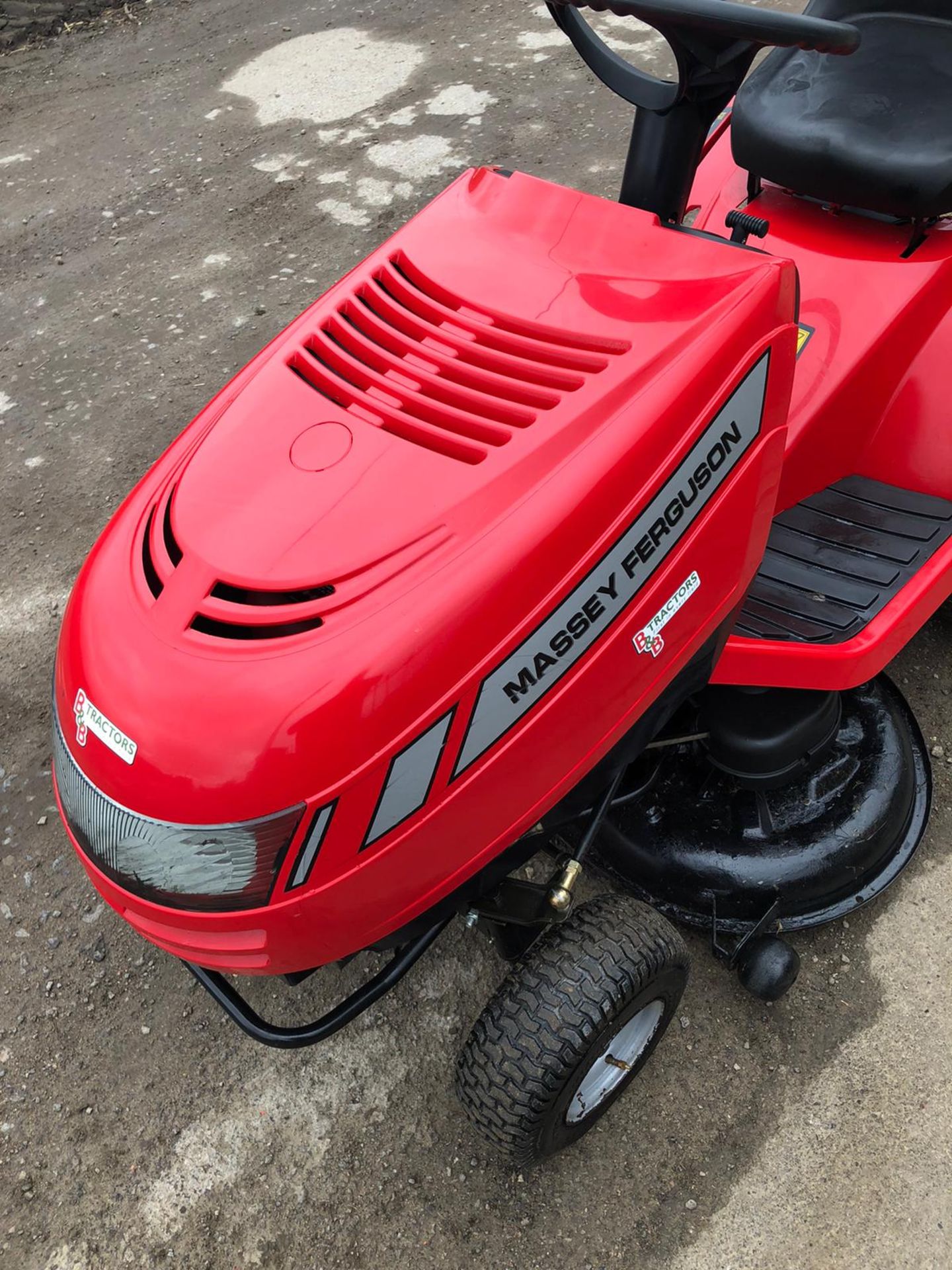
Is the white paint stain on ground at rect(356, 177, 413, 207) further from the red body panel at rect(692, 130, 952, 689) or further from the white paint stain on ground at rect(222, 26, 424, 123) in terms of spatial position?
the red body panel at rect(692, 130, 952, 689)

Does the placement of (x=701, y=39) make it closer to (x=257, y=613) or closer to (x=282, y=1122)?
(x=257, y=613)

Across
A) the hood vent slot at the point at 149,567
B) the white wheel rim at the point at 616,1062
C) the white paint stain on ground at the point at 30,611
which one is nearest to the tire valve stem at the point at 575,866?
the white wheel rim at the point at 616,1062

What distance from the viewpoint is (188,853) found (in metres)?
1.15

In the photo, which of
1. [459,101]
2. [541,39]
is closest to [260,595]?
[459,101]

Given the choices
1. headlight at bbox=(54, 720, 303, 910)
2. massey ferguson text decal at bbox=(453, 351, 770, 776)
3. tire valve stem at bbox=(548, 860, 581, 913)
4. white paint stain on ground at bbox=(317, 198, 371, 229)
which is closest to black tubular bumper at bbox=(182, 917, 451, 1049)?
tire valve stem at bbox=(548, 860, 581, 913)

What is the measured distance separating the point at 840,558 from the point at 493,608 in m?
0.96

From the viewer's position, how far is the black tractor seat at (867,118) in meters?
1.85

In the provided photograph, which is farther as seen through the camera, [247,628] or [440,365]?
[440,365]

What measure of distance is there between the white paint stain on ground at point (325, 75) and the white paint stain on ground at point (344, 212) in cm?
83

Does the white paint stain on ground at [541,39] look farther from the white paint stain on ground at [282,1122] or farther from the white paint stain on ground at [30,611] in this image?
the white paint stain on ground at [282,1122]

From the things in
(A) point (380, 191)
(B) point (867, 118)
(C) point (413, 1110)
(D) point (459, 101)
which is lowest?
(C) point (413, 1110)

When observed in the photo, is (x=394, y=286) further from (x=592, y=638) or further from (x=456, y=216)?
(x=592, y=638)

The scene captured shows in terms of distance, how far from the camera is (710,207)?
2.25 metres

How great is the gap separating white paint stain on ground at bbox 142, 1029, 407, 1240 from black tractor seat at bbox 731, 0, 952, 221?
5.96ft
